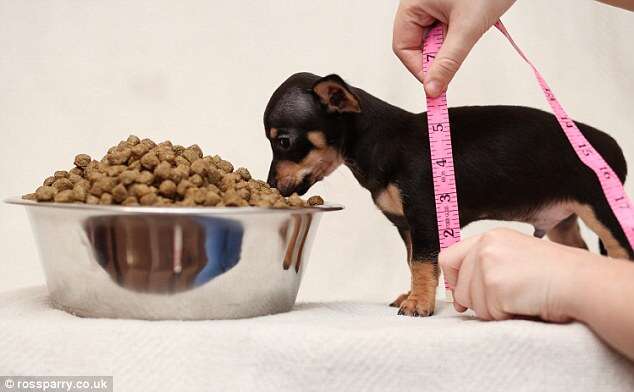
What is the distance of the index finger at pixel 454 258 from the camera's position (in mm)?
1635

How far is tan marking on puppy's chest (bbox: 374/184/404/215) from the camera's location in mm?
2059

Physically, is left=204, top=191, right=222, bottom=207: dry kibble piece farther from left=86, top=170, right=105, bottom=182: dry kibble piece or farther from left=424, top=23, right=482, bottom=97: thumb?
left=424, top=23, right=482, bottom=97: thumb

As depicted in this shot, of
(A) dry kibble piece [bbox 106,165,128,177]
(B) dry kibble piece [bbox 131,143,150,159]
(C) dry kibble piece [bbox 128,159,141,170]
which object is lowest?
(A) dry kibble piece [bbox 106,165,128,177]

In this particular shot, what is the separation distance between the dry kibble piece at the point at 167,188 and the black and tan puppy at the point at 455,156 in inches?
19.9

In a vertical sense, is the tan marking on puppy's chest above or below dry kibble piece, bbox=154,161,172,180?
below

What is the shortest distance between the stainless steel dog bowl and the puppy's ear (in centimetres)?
42

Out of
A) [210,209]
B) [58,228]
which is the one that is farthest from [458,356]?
[58,228]

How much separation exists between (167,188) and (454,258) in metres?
0.60

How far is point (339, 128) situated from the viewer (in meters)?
2.14

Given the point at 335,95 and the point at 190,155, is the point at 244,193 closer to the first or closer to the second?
the point at 190,155

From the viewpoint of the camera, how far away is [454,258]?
65.4 inches

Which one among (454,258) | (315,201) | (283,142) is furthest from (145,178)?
(454,258)

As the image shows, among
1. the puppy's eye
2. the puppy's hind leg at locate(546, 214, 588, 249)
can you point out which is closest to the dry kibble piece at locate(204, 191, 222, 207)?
the puppy's eye

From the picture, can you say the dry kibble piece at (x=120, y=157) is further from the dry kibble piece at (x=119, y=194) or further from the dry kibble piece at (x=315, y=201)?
the dry kibble piece at (x=315, y=201)
